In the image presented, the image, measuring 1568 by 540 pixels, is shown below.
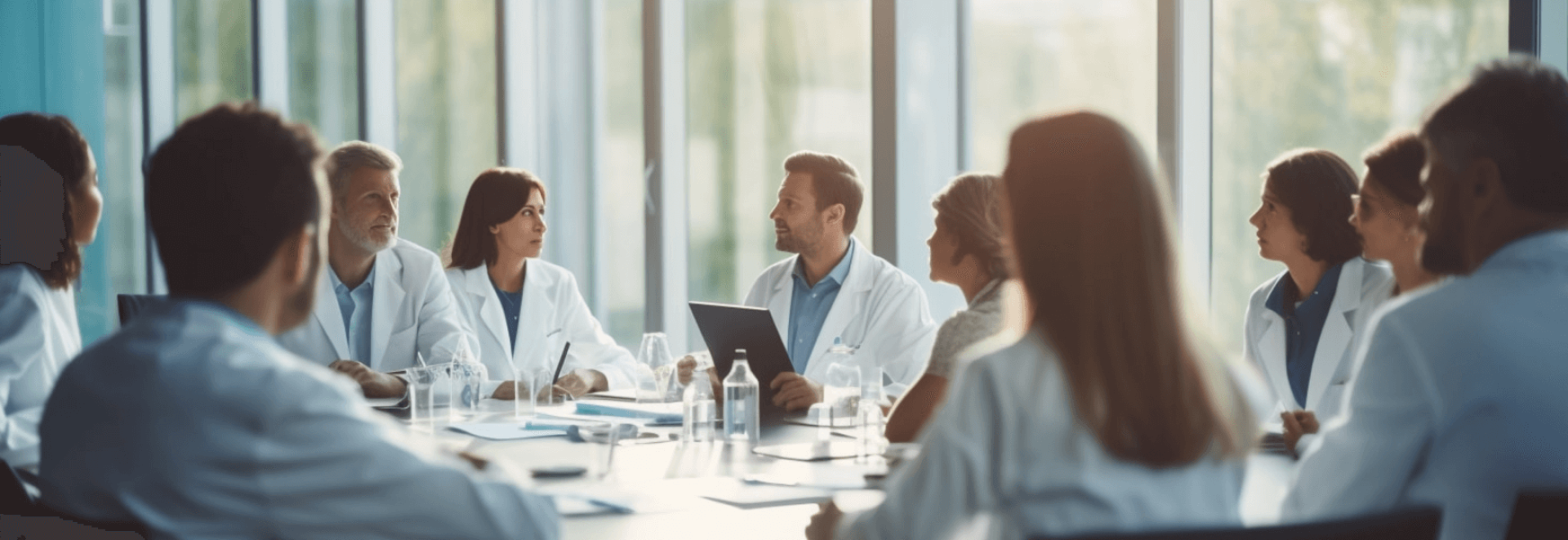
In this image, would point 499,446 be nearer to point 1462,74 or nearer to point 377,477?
point 377,477

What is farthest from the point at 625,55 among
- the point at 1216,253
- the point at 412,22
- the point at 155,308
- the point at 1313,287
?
the point at 155,308

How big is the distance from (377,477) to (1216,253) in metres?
3.54

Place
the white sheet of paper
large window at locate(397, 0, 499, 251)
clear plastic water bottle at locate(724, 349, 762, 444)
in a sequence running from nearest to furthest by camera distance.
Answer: clear plastic water bottle at locate(724, 349, 762, 444), the white sheet of paper, large window at locate(397, 0, 499, 251)

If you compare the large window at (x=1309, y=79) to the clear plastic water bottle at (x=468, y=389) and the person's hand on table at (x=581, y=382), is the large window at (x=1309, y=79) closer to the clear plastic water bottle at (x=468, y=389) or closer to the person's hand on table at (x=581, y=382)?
the person's hand on table at (x=581, y=382)

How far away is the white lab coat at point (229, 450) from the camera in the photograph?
134 centimetres

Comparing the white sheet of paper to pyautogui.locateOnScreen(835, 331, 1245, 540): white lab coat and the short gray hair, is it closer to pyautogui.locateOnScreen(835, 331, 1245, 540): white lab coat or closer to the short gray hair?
the short gray hair

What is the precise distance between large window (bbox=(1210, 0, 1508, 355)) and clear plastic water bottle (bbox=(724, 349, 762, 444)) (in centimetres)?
177

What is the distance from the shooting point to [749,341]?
3334 millimetres

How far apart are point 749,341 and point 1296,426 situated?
4.41 feet

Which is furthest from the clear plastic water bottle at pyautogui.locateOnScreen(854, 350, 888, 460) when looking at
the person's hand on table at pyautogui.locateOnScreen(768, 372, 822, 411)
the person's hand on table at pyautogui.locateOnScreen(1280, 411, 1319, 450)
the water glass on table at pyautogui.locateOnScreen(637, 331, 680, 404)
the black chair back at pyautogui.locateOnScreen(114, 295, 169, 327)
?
the black chair back at pyautogui.locateOnScreen(114, 295, 169, 327)

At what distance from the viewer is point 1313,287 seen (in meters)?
3.46

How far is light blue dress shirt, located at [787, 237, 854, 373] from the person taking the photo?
14.5 feet

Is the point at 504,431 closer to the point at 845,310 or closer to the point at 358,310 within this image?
the point at 358,310

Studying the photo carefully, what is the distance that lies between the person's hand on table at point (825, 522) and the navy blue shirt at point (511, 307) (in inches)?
107
